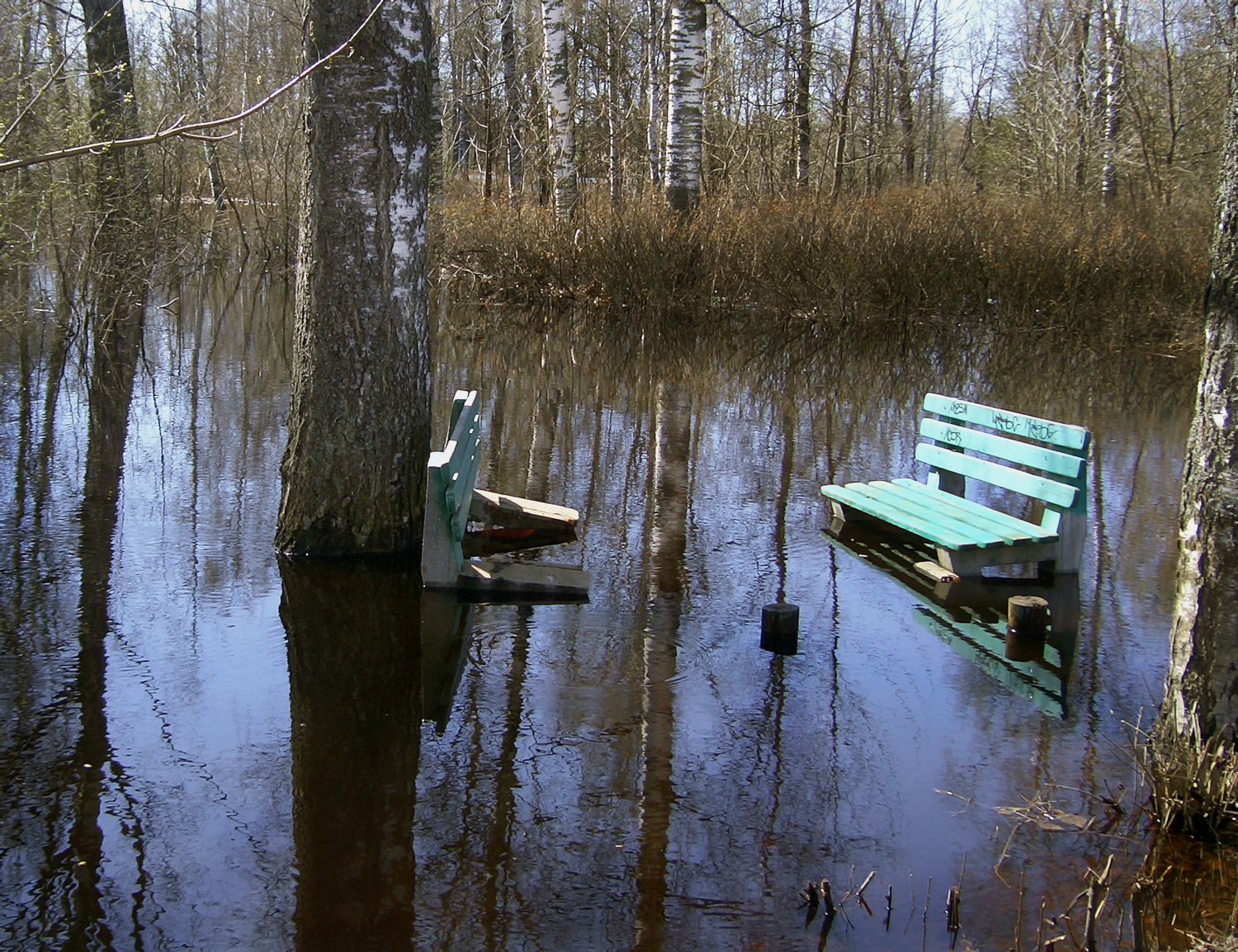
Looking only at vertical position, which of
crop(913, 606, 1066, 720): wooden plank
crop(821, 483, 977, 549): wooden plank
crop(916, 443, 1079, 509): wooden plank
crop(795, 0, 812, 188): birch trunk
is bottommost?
crop(913, 606, 1066, 720): wooden plank

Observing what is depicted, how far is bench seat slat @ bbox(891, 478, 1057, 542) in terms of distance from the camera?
20.2ft

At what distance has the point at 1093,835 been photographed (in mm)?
3615

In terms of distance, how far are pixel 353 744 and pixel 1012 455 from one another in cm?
404

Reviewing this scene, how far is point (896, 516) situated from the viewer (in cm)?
652

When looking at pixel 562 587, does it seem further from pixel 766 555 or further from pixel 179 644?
pixel 179 644

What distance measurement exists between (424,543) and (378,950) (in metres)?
2.95

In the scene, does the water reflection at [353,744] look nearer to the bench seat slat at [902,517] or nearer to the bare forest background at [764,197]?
the bench seat slat at [902,517]

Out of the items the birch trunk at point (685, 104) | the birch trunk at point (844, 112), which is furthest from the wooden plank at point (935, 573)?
the birch trunk at point (844, 112)

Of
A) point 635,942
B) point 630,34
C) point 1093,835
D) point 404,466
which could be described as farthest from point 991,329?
point 630,34

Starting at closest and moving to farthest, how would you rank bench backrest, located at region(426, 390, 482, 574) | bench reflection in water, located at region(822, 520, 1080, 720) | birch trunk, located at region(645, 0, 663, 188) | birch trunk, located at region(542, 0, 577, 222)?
bench reflection in water, located at region(822, 520, 1080, 720)
bench backrest, located at region(426, 390, 482, 574)
birch trunk, located at region(542, 0, 577, 222)
birch trunk, located at region(645, 0, 663, 188)

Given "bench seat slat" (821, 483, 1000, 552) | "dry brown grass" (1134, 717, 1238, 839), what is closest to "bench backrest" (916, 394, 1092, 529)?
"bench seat slat" (821, 483, 1000, 552)

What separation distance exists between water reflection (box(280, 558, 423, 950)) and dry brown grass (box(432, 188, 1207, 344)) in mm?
11534

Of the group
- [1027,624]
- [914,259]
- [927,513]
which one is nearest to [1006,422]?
[927,513]

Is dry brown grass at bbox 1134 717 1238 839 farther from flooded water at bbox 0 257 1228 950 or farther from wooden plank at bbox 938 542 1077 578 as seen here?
wooden plank at bbox 938 542 1077 578
